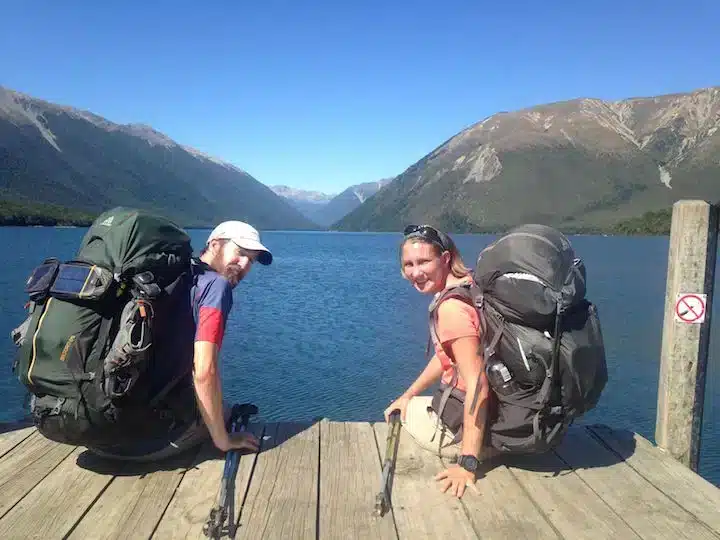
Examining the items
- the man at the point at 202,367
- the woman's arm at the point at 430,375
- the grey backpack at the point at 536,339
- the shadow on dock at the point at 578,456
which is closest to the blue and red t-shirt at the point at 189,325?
the man at the point at 202,367

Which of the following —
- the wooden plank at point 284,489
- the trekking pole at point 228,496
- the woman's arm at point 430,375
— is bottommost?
the wooden plank at point 284,489

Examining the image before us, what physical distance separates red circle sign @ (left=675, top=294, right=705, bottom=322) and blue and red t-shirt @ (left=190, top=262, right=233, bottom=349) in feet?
12.9

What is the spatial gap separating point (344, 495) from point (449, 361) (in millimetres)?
1180

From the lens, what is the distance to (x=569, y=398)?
12.3 feet

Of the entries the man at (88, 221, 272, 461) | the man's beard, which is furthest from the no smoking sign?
the man's beard

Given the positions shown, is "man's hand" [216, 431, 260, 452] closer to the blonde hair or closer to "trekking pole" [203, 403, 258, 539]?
Answer: "trekking pole" [203, 403, 258, 539]

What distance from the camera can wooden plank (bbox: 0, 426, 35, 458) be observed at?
14.8ft

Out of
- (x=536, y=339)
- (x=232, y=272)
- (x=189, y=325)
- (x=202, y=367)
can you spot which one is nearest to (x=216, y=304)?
(x=189, y=325)

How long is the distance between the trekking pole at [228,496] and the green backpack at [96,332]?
0.78m

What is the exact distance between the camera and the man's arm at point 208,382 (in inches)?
146

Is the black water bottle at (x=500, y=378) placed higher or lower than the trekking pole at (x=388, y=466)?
higher

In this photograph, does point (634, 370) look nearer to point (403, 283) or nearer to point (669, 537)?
point (669, 537)

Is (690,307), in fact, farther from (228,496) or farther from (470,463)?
(228,496)

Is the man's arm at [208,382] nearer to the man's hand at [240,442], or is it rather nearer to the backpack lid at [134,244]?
the man's hand at [240,442]
